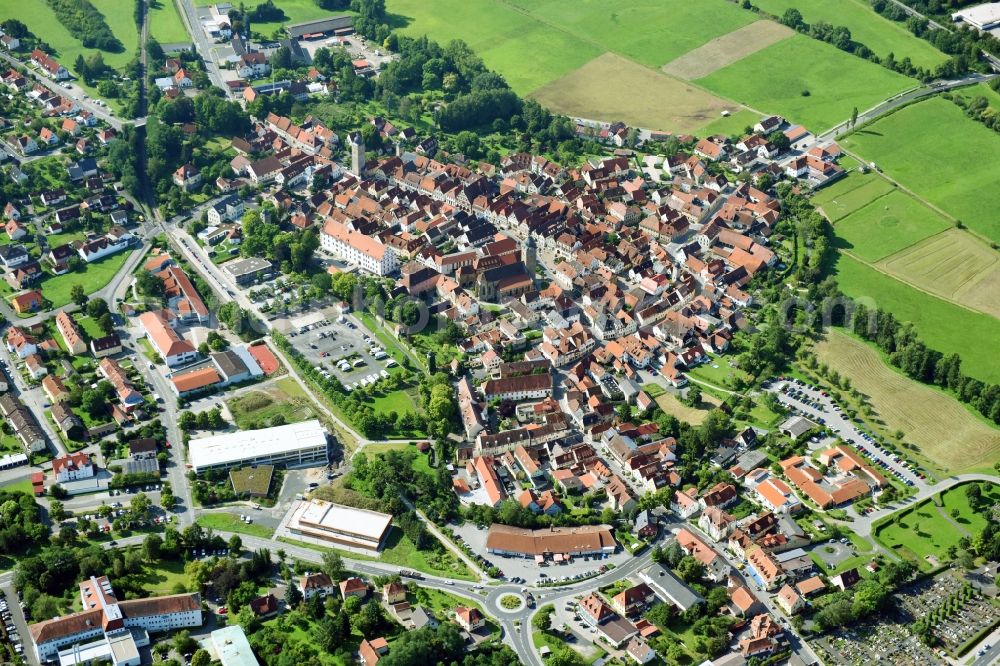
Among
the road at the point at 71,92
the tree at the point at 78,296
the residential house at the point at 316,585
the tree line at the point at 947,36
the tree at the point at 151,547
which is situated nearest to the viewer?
the residential house at the point at 316,585

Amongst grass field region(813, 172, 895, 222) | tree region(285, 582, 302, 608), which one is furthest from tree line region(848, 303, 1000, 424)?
tree region(285, 582, 302, 608)

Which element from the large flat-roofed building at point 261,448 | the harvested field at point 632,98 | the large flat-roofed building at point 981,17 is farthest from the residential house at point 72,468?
the large flat-roofed building at point 981,17

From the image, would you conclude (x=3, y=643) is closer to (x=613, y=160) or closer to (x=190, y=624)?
(x=190, y=624)

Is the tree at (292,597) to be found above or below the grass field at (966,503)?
above

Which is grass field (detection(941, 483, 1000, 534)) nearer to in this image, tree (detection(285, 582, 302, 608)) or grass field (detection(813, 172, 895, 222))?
grass field (detection(813, 172, 895, 222))

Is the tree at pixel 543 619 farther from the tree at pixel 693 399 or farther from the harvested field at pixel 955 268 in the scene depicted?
the harvested field at pixel 955 268
